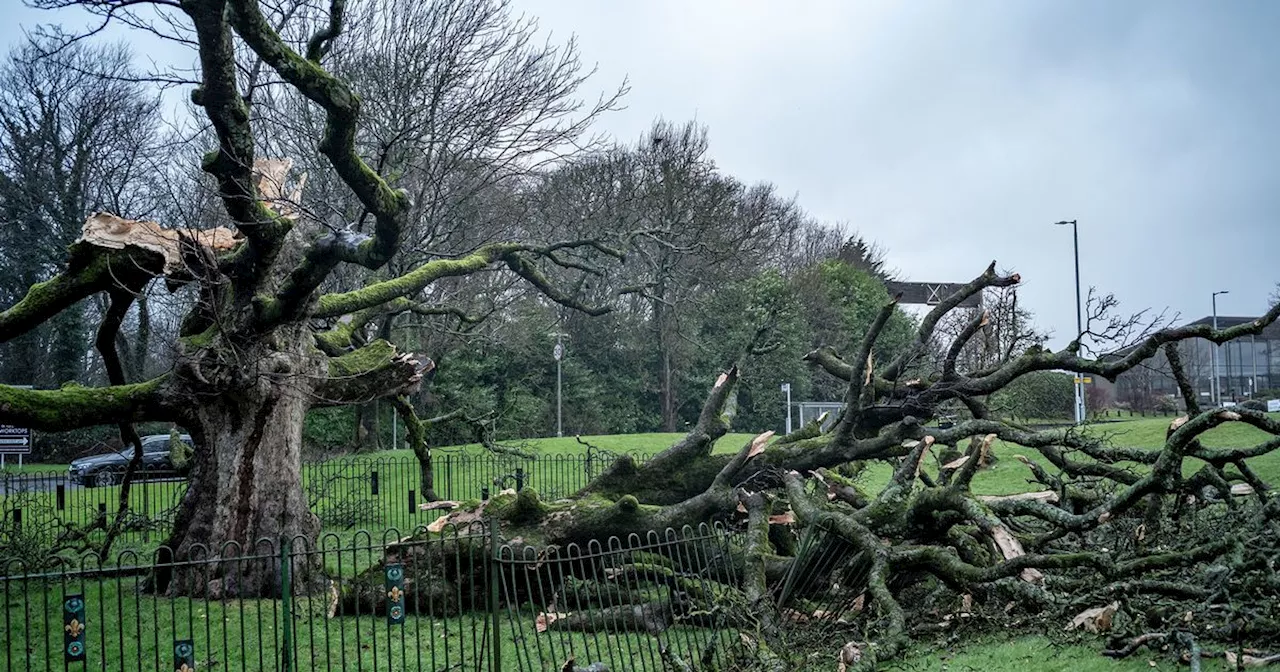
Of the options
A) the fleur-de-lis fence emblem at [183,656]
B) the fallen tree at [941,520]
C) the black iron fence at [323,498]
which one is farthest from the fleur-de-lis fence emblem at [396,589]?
the black iron fence at [323,498]

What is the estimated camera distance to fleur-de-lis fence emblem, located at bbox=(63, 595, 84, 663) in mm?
5398

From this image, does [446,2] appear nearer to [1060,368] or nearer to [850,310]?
[1060,368]

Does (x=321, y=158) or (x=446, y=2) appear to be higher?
(x=446, y=2)

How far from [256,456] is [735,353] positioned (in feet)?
83.0

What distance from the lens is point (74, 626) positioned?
5430mm

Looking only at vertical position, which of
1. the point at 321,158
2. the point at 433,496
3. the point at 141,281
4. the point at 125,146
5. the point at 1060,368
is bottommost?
the point at 433,496

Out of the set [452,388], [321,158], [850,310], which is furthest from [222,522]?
[850,310]

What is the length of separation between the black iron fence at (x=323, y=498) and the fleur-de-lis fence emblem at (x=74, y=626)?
5.68 metres

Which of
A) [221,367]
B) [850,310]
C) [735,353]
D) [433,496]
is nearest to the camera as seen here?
[221,367]

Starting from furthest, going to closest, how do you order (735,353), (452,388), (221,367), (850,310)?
(850,310)
(735,353)
(452,388)
(221,367)

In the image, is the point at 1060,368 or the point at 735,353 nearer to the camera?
the point at 1060,368

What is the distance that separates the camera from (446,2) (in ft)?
58.5

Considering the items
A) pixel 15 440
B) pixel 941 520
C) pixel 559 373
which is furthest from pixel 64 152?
pixel 941 520

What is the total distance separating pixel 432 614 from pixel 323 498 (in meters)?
10.0
